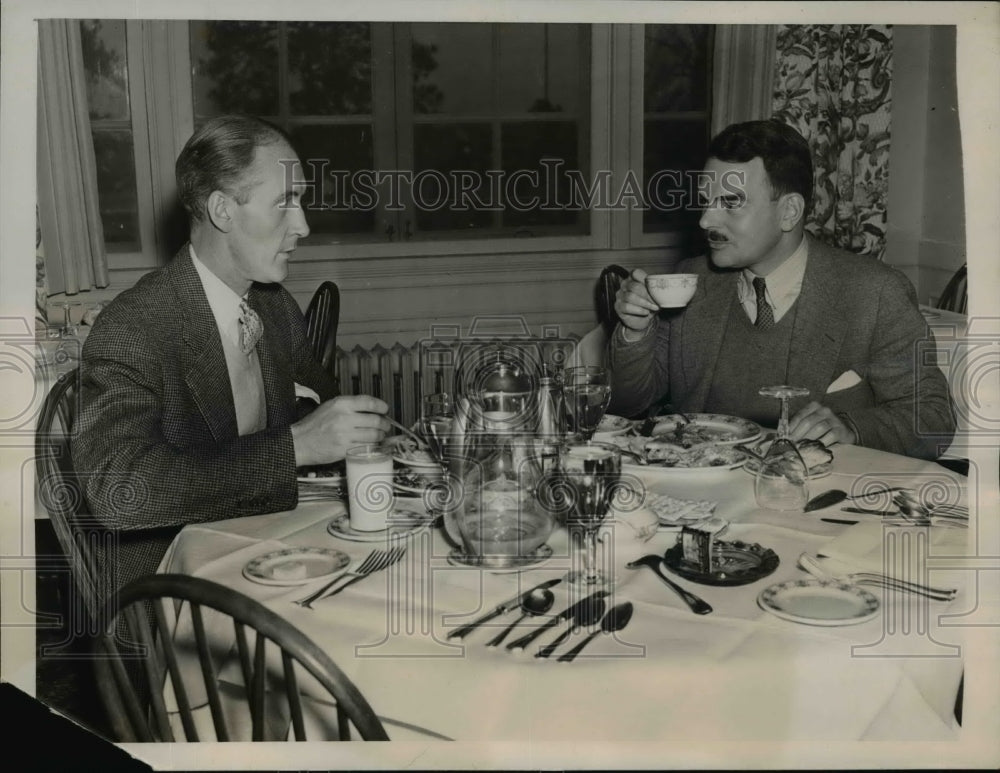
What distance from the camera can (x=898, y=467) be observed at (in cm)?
157

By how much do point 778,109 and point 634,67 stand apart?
1.65 ft

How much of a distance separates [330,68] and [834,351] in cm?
184

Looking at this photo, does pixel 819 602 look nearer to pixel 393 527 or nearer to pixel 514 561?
pixel 514 561

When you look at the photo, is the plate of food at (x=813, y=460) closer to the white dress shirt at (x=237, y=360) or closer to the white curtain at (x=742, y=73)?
the white dress shirt at (x=237, y=360)

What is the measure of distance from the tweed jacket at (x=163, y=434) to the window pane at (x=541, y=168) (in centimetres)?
178

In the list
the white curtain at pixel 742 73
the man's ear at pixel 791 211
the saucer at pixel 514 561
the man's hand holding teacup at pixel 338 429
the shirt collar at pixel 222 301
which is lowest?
the saucer at pixel 514 561

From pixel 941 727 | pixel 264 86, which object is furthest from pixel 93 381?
pixel 264 86

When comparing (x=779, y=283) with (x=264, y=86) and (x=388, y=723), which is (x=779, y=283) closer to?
(x=388, y=723)

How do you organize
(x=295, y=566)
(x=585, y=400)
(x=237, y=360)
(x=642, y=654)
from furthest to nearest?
(x=237, y=360)
(x=585, y=400)
(x=295, y=566)
(x=642, y=654)

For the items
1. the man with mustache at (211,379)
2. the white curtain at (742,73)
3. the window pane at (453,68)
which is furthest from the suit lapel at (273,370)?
the white curtain at (742,73)

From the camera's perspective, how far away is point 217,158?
70.6 inches

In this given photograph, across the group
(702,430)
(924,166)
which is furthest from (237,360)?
(924,166)

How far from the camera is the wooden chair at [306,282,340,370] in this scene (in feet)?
8.77

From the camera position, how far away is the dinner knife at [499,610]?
1.09 meters
